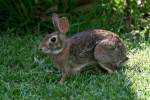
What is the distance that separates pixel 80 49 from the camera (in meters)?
6.37

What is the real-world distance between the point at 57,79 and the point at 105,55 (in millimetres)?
621

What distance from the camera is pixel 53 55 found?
20.2 ft

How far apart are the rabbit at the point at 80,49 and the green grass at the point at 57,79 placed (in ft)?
0.40

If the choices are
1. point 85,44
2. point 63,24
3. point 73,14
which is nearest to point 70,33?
point 73,14

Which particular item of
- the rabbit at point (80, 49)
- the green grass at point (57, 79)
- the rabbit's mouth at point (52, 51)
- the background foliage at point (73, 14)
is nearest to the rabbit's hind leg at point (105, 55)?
the rabbit at point (80, 49)

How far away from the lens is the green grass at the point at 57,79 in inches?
220

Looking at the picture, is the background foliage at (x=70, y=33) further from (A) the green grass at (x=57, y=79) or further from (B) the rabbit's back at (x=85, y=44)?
(B) the rabbit's back at (x=85, y=44)

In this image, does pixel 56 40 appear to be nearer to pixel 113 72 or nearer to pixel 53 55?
pixel 53 55

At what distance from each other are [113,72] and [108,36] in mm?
440

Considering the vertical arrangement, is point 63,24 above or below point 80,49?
above

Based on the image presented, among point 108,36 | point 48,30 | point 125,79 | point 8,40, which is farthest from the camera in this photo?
point 48,30

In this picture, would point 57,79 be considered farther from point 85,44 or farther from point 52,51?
point 85,44

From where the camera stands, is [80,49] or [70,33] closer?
[80,49]

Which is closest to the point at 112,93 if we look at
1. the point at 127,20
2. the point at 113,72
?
the point at 113,72
